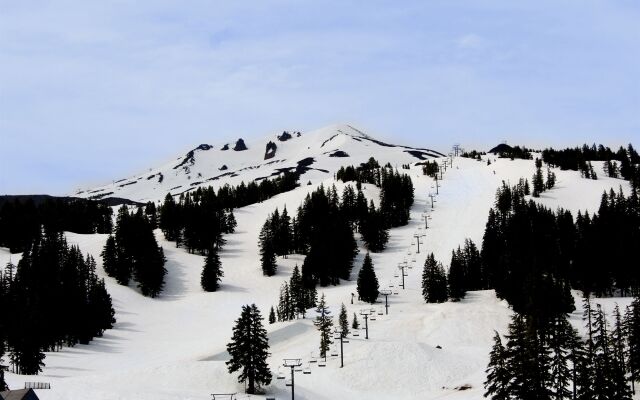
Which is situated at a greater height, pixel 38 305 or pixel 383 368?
pixel 38 305

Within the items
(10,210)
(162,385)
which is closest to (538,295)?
(162,385)

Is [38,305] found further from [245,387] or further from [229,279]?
[229,279]

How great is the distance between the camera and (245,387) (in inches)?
2670

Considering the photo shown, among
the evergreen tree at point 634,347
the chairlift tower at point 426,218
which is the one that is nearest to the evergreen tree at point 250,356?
the evergreen tree at point 634,347

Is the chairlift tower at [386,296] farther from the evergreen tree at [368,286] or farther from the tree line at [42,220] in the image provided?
the tree line at [42,220]

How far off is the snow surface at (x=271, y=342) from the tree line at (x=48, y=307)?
293cm

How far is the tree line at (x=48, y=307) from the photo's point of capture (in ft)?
262

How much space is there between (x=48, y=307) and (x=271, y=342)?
3436 centimetres

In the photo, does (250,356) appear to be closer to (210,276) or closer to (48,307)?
(48,307)

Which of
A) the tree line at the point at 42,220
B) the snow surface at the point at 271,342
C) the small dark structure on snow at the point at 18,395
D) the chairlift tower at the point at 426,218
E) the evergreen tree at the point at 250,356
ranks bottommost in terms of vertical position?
the snow surface at the point at 271,342

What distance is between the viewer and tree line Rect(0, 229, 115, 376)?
80.0 meters

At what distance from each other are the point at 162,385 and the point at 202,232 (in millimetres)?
97708

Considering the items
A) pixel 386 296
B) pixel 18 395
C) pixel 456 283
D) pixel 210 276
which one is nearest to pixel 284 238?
pixel 210 276

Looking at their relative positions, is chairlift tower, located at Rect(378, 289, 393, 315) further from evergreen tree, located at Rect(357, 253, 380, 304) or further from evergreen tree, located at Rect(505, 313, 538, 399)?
evergreen tree, located at Rect(505, 313, 538, 399)
